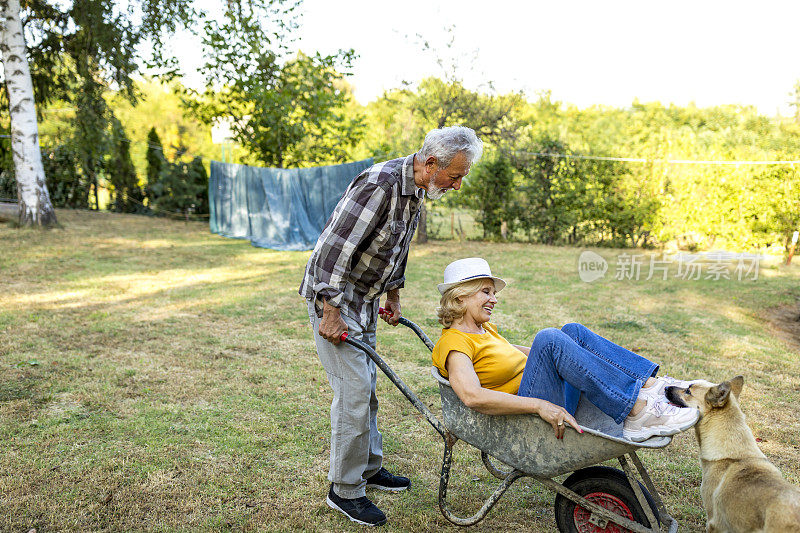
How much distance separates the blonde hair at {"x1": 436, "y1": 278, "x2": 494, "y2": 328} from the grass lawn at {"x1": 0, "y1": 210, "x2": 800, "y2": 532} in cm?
94

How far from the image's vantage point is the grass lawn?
2590 mm

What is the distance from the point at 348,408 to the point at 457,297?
667 mm

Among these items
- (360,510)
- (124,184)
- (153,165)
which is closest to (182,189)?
(153,165)

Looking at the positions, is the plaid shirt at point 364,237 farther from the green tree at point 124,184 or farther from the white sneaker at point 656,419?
the green tree at point 124,184

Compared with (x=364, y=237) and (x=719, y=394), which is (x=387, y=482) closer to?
(x=364, y=237)

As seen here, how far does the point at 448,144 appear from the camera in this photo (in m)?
2.24

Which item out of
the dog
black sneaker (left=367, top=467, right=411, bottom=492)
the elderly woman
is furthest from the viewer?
black sneaker (left=367, top=467, right=411, bottom=492)

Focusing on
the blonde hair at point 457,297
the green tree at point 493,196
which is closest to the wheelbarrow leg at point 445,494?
the blonde hair at point 457,297

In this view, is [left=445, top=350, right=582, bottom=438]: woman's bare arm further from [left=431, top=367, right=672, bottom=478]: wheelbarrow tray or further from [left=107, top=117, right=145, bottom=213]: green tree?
[left=107, top=117, right=145, bottom=213]: green tree

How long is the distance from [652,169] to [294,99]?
25.9ft

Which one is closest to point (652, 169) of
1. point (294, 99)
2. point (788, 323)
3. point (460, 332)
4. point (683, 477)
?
point (788, 323)

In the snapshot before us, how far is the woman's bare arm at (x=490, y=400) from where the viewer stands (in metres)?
1.92

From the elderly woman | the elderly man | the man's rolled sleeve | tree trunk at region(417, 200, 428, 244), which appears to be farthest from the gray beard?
tree trunk at region(417, 200, 428, 244)

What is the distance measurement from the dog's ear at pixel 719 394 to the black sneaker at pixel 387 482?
4.73ft
